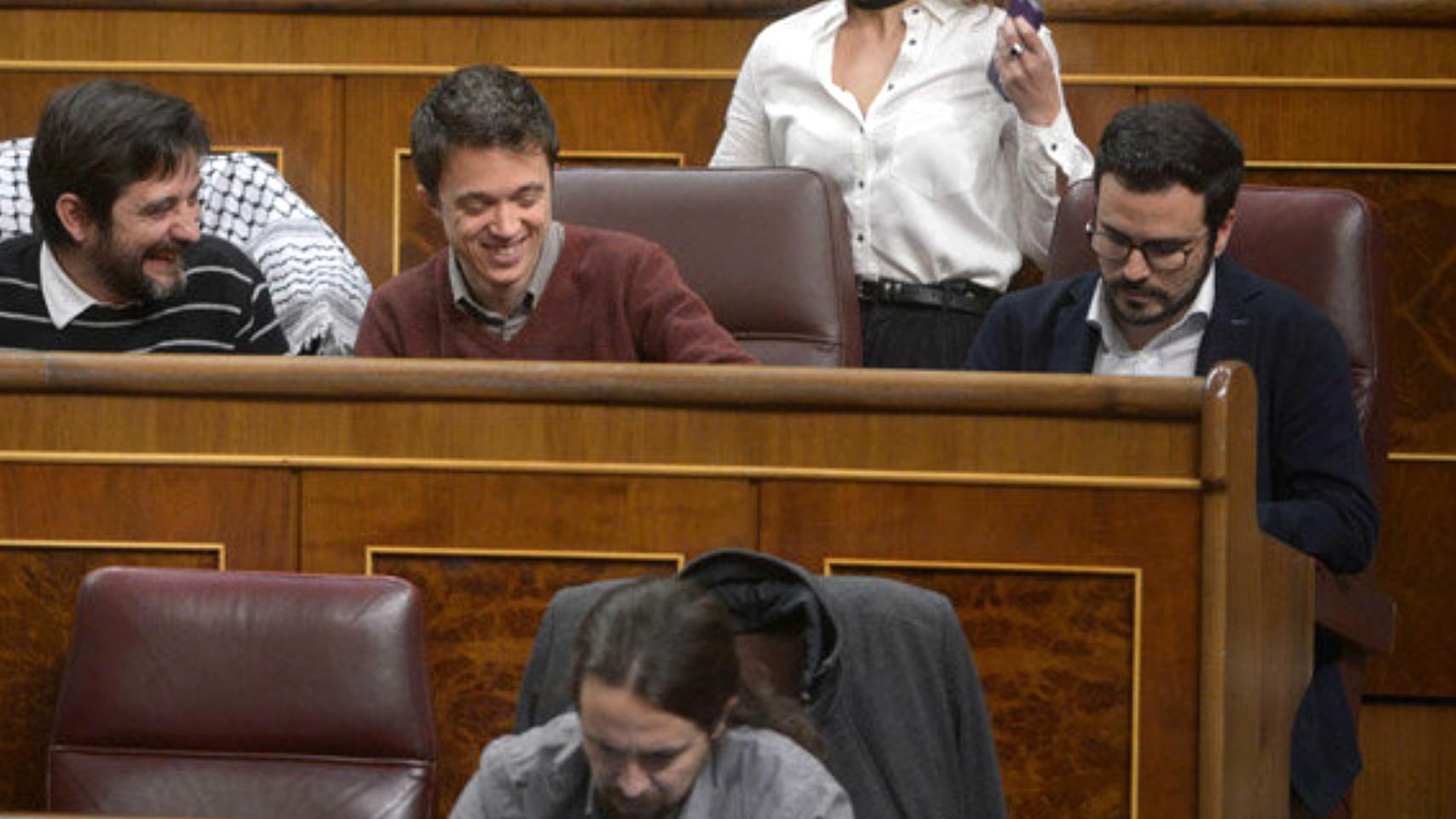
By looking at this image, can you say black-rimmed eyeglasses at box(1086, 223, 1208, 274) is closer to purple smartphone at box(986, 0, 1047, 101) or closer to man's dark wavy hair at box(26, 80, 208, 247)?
purple smartphone at box(986, 0, 1047, 101)

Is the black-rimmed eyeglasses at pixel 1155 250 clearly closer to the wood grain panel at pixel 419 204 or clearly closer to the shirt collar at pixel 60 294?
the wood grain panel at pixel 419 204

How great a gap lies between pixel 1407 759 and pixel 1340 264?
54 centimetres

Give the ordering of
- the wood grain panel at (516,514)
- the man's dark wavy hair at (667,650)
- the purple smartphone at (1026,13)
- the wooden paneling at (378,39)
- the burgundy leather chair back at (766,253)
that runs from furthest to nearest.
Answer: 1. the wooden paneling at (378,39)
2. the purple smartphone at (1026,13)
3. the burgundy leather chair back at (766,253)
4. the wood grain panel at (516,514)
5. the man's dark wavy hair at (667,650)

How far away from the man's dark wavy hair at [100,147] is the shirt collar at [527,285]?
22cm

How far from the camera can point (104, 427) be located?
1.66 meters

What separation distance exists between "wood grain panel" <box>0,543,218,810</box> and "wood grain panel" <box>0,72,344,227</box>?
72 centimetres

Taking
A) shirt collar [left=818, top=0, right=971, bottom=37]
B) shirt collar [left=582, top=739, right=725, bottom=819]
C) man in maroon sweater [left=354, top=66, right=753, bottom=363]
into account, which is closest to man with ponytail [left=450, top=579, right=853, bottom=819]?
shirt collar [left=582, top=739, right=725, bottom=819]

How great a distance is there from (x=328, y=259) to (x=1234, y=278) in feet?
2.24

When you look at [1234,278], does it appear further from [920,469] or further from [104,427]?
[104,427]

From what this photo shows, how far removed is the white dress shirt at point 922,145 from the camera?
2.16 metres

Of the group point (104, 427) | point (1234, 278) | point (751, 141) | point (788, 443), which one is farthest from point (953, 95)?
point (104, 427)

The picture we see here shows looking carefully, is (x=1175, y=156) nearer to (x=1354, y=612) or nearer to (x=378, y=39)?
(x=1354, y=612)

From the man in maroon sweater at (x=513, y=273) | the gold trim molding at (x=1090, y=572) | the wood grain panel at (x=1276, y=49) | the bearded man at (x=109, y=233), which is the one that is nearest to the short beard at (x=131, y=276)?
the bearded man at (x=109, y=233)

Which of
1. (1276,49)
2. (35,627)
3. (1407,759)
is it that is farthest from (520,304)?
(1407,759)
